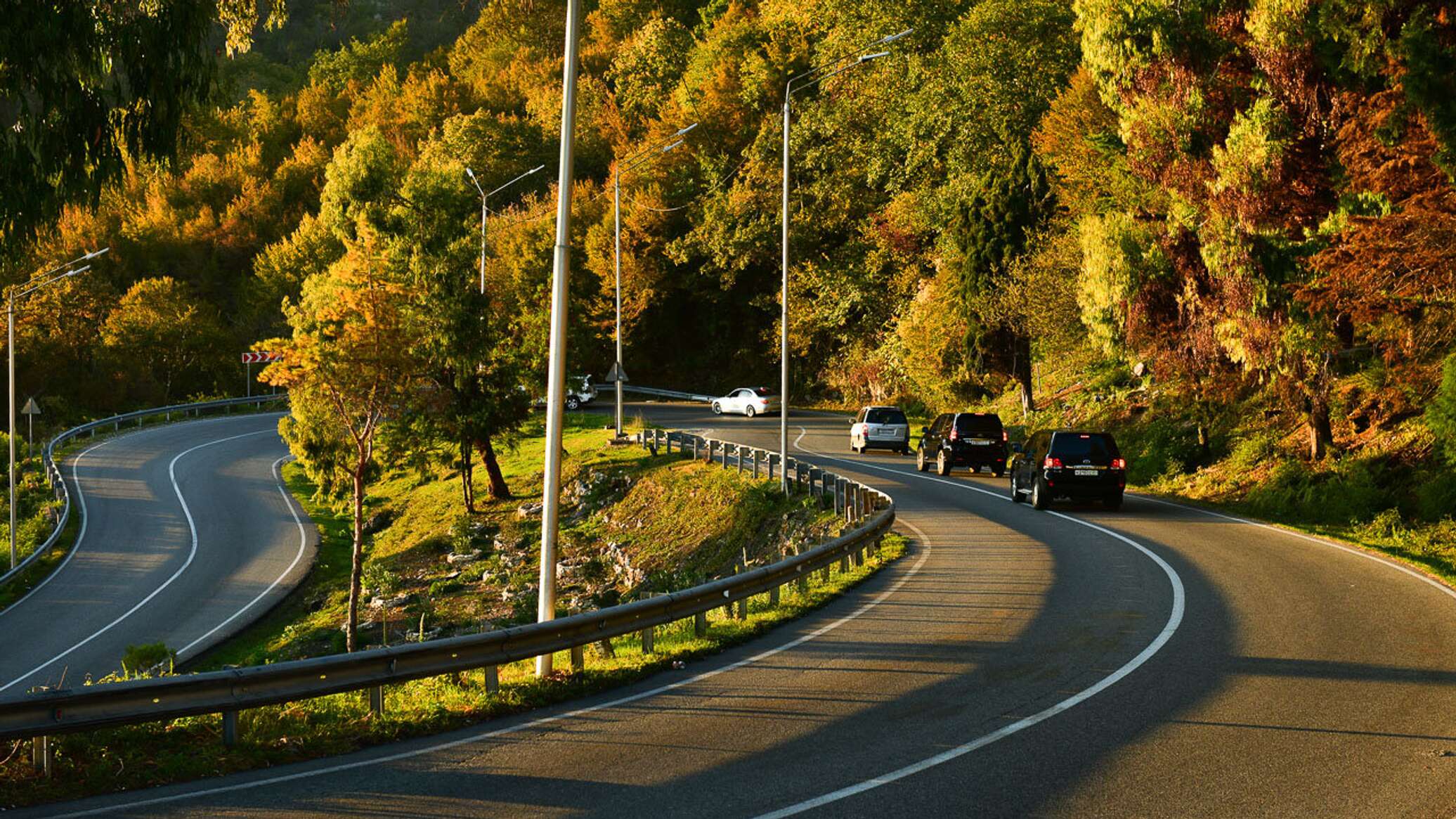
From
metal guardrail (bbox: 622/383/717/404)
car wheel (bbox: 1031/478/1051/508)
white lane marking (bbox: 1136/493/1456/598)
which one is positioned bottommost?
white lane marking (bbox: 1136/493/1456/598)

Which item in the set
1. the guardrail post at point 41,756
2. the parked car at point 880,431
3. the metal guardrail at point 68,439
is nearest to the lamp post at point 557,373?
the guardrail post at point 41,756

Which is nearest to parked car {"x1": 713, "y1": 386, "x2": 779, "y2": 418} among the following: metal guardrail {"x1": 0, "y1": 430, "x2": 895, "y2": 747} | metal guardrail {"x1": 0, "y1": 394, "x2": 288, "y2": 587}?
Result: metal guardrail {"x1": 0, "y1": 394, "x2": 288, "y2": 587}

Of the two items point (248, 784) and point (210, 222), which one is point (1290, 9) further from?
point (210, 222)

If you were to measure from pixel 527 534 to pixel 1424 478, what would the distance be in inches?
990

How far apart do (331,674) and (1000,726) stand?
5288 mm

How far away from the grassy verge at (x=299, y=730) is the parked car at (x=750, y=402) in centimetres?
4704

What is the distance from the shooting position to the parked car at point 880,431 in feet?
145

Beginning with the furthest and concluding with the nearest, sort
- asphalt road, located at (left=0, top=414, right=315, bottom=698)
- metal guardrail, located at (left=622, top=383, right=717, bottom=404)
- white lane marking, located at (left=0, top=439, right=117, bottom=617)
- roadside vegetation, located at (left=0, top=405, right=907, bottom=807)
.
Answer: metal guardrail, located at (left=622, top=383, right=717, bottom=404), white lane marking, located at (left=0, top=439, right=117, bottom=617), asphalt road, located at (left=0, top=414, right=315, bottom=698), roadside vegetation, located at (left=0, top=405, right=907, bottom=807)

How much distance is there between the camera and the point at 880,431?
4422 centimetres

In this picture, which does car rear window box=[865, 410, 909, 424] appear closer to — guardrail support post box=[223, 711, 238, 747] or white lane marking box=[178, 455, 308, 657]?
white lane marking box=[178, 455, 308, 657]

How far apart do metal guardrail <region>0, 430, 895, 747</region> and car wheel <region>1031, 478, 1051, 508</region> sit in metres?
12.4

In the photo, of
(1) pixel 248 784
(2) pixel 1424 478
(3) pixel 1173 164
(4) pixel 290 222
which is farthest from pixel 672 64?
(1) pixel 248 784

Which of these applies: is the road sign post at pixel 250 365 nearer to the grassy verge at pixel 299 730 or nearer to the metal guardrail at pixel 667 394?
the metal guardrail at pixel 667 394

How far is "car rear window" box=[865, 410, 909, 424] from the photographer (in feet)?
146
